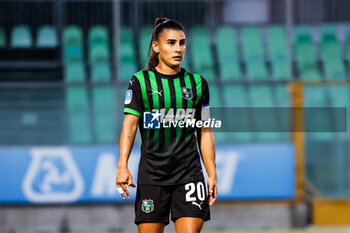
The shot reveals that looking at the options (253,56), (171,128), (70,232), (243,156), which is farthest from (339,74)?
(171,128)

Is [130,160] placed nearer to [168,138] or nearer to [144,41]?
[144,41]

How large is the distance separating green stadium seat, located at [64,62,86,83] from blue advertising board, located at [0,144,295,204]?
2.51 m

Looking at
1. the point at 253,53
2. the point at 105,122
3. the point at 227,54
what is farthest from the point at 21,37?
the point at 105,122

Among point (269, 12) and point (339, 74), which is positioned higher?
point (269, 12)

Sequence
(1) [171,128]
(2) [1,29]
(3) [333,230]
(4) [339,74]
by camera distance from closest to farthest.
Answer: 1. (1) [171,128]
2. (3) [333,230]
3. (4) [339,74]
4. (2) [1,29]

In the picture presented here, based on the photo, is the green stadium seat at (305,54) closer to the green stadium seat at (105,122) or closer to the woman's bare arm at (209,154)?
the green stadium seat at (105,122)

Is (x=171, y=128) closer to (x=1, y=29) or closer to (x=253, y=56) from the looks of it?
(x=253, y=56)

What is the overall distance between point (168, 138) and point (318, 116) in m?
4.94

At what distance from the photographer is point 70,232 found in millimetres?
8961

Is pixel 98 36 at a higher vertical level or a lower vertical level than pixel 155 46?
higher

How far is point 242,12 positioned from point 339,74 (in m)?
2.22

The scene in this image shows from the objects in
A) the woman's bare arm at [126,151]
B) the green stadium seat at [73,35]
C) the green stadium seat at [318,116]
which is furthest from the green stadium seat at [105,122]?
the woman's bare arm at [126,151]

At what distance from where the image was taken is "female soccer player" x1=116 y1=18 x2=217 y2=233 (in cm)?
456

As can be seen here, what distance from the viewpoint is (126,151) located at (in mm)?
4523
